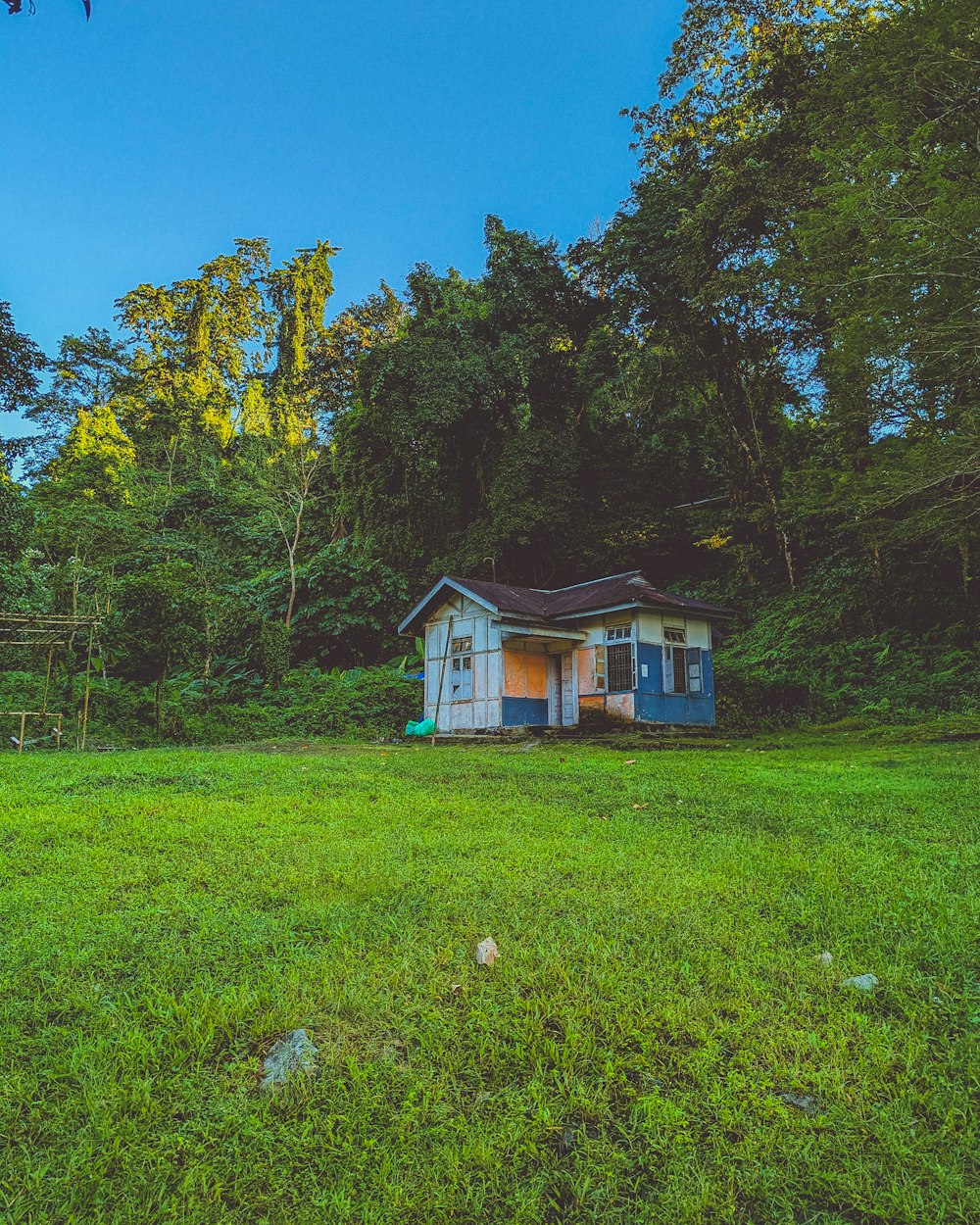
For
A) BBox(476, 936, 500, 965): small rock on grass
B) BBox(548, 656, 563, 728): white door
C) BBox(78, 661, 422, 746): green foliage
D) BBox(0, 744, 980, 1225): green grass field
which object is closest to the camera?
BBox(0, 744, 980, 1225): green grass field

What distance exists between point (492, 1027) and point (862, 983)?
1.69 meters

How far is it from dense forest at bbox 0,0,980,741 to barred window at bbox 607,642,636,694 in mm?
3778

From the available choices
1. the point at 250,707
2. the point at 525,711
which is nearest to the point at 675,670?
the point at 525,711

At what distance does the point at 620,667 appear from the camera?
19.7 metres

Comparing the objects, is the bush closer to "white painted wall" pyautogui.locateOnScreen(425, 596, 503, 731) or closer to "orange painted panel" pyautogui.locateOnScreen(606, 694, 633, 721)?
"white painted wall" pyautogui.locateOnScreen(425, 596, 503, 731)

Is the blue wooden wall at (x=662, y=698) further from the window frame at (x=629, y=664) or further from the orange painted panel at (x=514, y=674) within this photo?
the orange painted panel at (x=514, y=674)

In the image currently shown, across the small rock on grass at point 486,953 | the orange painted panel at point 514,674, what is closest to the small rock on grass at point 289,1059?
the small rock on grass at point 486,953

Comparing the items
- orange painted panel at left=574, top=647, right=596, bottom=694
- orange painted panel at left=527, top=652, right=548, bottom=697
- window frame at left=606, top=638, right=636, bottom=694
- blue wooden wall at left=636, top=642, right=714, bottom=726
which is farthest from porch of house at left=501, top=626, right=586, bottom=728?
blue wooden wall at left=636, top=642, right=714, bottom=726

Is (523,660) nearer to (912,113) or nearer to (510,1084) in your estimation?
(912,113)

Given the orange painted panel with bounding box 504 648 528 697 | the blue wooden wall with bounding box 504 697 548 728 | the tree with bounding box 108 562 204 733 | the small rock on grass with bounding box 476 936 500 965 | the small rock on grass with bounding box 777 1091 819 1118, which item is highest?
the tree with bounding box 108 562 204 733

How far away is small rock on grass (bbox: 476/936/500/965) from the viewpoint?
371cm

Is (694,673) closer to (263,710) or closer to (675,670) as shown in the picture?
(675,670)

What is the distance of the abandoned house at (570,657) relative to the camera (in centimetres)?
1952

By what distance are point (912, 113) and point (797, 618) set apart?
13.8m
